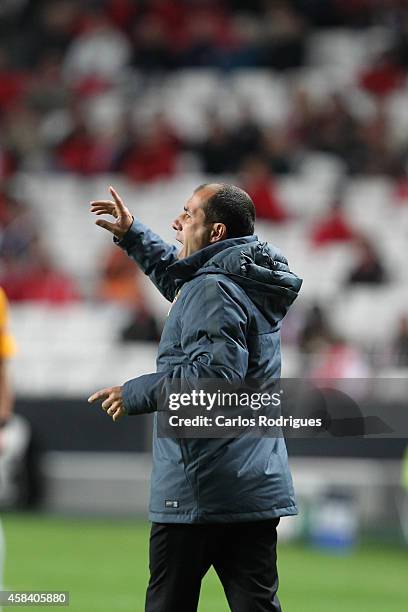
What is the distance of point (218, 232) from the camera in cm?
468

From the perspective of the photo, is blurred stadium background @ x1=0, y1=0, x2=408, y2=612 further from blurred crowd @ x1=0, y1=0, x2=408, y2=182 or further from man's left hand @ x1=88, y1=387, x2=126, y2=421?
man's left hand @ x1=88, y1=387, x2=126, y2=421

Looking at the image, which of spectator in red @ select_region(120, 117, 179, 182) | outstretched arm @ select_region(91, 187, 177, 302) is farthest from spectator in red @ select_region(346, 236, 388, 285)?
outstretched arm @ select_region(91, 187, 177, 302)

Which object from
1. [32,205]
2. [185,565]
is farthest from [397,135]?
[185,565]

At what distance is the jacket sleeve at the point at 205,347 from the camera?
435cm

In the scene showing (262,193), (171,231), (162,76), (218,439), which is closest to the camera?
(218,439)

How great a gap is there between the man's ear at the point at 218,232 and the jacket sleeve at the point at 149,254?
0.55m

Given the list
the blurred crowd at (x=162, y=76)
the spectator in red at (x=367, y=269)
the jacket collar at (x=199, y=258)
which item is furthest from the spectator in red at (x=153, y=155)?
the jacket collar at (x=199, y=258)

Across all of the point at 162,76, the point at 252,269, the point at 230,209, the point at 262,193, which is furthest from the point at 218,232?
the point at 162,76

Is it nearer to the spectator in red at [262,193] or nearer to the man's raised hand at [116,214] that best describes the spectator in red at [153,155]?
the spectator in red at [262,193]

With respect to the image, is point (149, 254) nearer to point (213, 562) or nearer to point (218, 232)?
point (218, 232)

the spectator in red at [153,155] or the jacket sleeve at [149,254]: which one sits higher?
the spectator in red at [153,155]

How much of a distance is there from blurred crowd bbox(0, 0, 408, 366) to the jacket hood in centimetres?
872

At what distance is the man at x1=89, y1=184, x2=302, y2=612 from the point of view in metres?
4.45

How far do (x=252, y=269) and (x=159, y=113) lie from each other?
13.3 m
